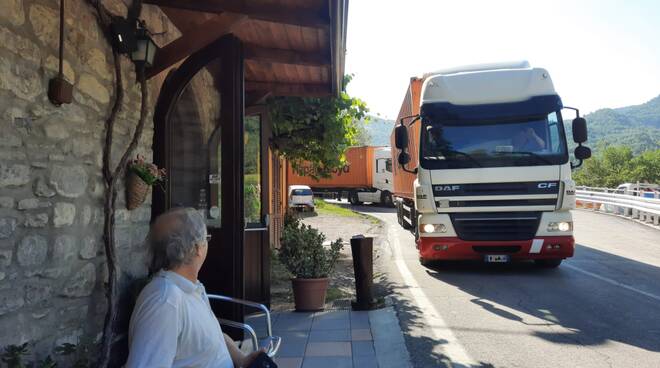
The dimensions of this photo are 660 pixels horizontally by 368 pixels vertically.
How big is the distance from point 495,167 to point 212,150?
4399 millimetres

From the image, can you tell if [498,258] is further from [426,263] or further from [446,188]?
[426,263]

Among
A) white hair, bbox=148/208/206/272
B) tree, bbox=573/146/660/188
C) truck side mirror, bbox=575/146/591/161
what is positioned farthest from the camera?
tree, bbox=573/146/660/188

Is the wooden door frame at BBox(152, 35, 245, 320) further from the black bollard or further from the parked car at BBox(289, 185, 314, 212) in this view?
the parked car at BBox(289, 185, 314, 212)

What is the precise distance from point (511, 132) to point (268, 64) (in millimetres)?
3755

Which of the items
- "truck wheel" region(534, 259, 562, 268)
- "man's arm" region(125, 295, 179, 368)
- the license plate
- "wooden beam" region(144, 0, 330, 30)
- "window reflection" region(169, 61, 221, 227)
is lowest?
"truck wheel" region(534, 259, 562, 268)

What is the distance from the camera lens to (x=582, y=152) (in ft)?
25.4

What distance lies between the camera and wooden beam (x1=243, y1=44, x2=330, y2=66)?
5.32 meters

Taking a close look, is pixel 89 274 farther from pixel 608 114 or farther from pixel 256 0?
pixel 608 114

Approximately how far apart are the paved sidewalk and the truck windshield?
2748 mm

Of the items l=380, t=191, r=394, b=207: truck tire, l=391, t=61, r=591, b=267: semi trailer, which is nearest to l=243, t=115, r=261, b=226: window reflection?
l=391, t=61, r=591, b=267: semi trailer

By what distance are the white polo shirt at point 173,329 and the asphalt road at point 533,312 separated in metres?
2.59

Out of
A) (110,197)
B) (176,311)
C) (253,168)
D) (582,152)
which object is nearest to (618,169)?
(582,152)

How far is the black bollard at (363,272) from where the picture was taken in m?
5.87

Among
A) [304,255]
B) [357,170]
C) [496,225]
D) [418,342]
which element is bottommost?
[418,342]
